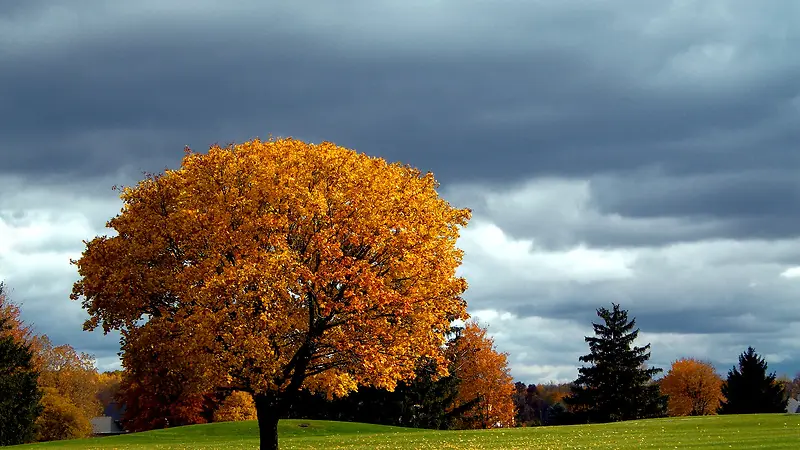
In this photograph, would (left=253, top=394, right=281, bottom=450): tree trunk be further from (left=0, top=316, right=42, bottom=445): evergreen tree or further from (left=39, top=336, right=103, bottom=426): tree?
(left=39, top=336, right=103, bottom=426): tree

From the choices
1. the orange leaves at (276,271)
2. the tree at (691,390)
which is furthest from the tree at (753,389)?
the orange leaves at (276,271)

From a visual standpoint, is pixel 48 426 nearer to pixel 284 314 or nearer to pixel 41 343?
pixel 41 343

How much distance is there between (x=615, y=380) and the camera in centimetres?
9819

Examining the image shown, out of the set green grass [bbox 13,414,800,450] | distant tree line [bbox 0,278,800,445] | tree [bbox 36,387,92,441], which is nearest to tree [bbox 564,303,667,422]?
distant tree line [bbox 0,278,800,445]

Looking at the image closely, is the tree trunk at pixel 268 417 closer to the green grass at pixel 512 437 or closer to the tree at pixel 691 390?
the green grass at pixel 512 437

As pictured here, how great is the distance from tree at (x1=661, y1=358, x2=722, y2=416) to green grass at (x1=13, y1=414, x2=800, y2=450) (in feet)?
246

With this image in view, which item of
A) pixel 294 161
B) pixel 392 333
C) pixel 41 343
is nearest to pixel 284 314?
pixel 392 333

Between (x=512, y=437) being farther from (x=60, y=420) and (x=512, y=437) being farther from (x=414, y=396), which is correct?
(x=60, y=420)

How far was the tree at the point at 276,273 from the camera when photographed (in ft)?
118

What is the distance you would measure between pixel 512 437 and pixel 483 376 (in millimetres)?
54833

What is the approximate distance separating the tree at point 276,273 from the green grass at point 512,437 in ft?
33.7

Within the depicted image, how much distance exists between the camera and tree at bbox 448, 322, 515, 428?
353 ft

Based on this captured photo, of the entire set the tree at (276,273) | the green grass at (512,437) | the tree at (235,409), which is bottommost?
the green grass at (512,437)

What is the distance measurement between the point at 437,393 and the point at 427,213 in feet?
175
